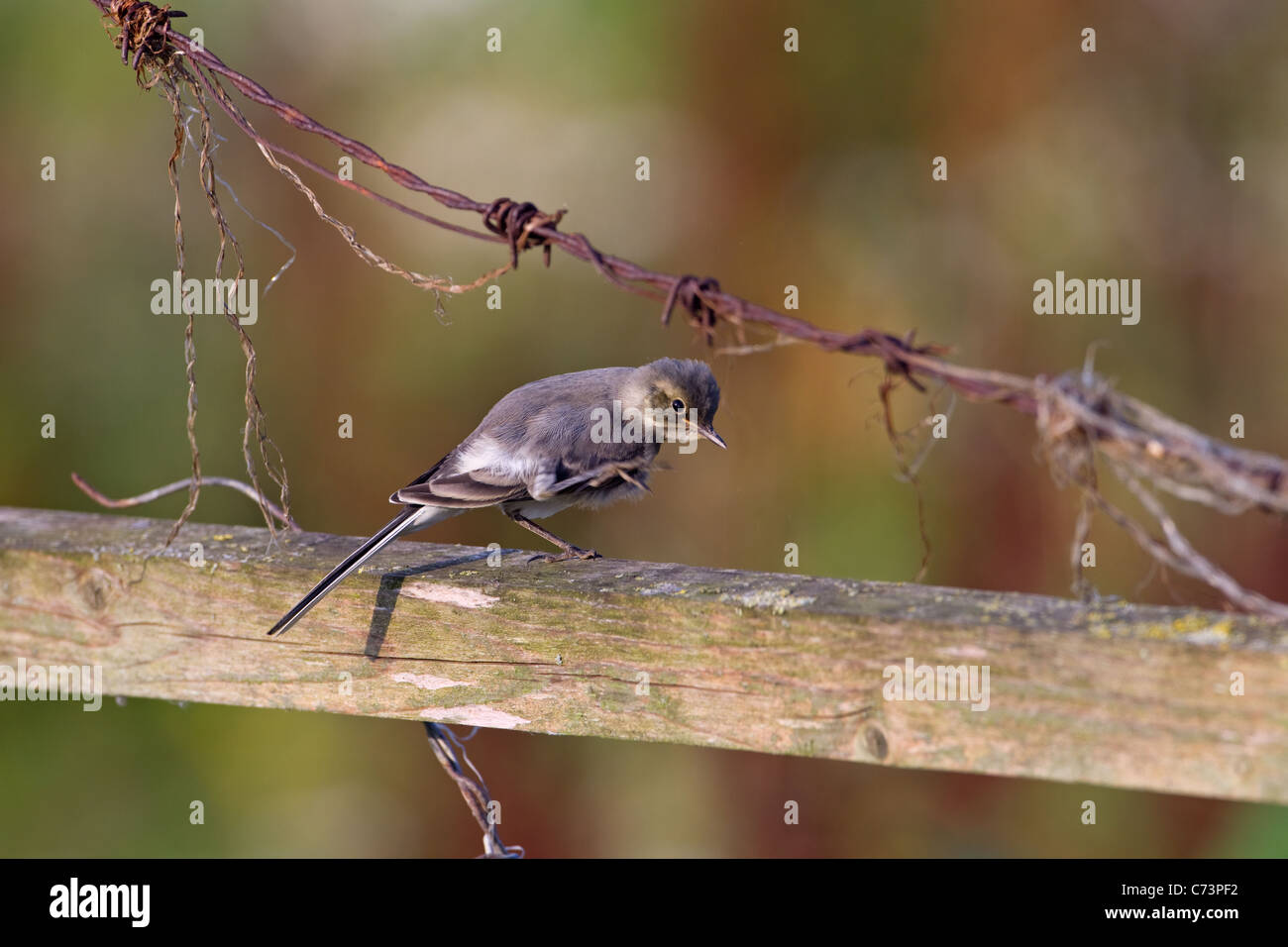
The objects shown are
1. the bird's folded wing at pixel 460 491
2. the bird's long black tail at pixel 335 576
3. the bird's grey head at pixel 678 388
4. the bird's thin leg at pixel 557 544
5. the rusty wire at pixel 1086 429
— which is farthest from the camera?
the bird's grey head at pixel 678 388

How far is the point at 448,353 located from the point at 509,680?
295 cm

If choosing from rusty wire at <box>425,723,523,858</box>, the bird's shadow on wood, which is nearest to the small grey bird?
the bird's shadow on wood

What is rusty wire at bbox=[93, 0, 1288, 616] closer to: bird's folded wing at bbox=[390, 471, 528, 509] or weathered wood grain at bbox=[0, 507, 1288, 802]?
weathered wood grain at bbox=[0, 507, 1288, 802]

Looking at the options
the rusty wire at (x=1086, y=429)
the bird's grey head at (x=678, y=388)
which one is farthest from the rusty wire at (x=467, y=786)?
the bird's grey head at (x=678, y=388)

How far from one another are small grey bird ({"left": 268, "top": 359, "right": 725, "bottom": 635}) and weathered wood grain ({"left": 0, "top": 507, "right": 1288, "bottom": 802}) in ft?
0.79

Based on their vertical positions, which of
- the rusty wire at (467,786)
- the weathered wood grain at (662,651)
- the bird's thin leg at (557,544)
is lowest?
the rusty wire at (467,786)

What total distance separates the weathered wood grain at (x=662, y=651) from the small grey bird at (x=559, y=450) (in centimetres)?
24

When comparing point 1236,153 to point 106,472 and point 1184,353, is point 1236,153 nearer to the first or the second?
point 1184,353

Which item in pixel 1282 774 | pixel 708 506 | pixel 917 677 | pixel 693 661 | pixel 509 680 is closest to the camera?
pixel 1282 774

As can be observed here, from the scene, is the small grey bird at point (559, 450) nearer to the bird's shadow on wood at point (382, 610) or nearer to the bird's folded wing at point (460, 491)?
the bird's folded wing at point (460, 491)

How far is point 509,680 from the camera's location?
2.13 m

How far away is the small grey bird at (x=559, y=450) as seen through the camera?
2.75 m

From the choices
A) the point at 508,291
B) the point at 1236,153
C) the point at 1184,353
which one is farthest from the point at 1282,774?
the point at 508,291

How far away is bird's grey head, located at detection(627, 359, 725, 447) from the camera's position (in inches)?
126
